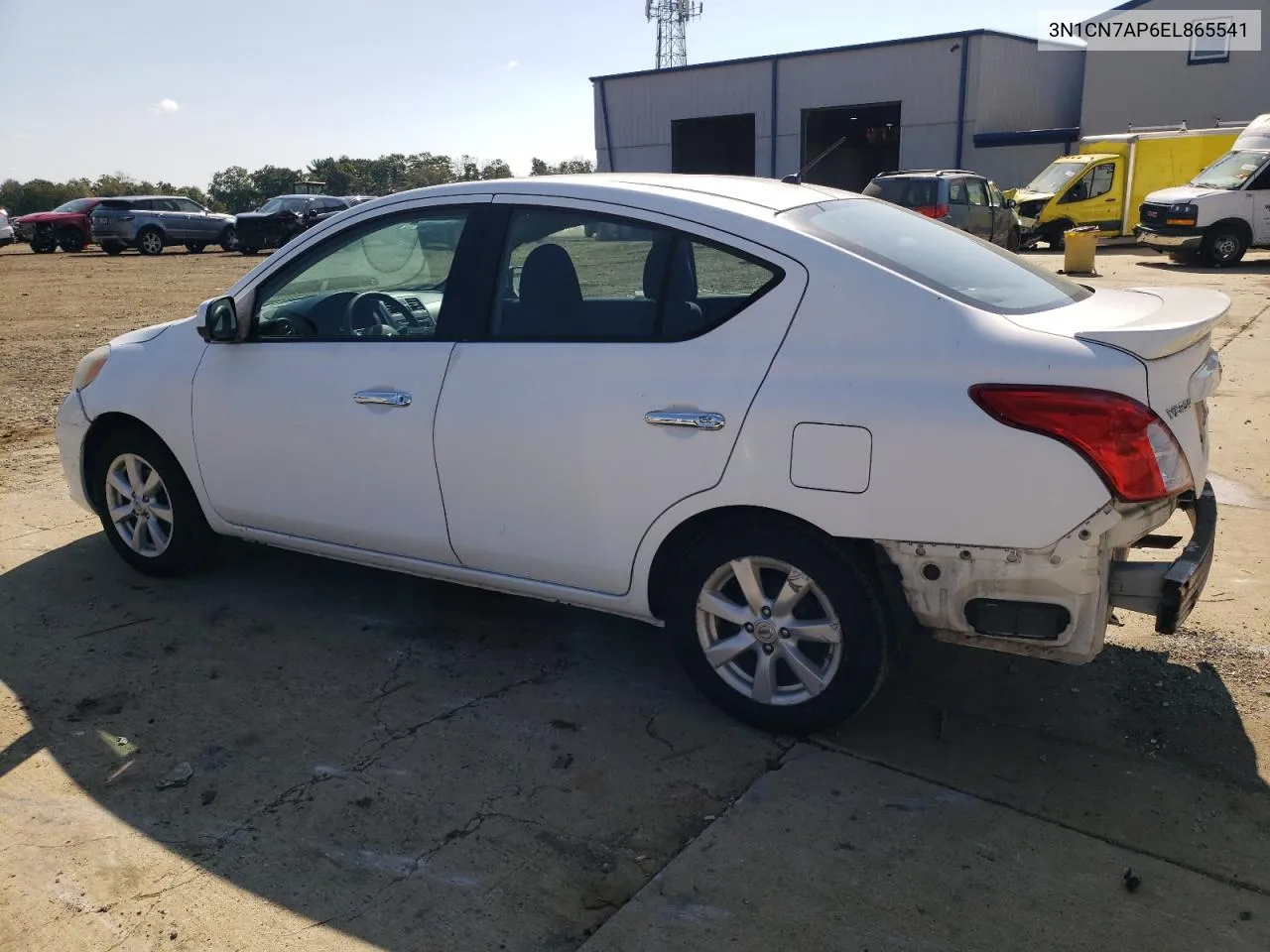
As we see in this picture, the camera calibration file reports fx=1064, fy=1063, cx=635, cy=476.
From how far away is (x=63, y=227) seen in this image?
30.2m

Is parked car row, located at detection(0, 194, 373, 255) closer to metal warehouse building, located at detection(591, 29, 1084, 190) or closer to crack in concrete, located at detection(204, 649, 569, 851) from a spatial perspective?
metal warehouse building, located at detection(591, 29, 1084, 190)

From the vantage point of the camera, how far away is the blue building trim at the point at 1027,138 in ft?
109

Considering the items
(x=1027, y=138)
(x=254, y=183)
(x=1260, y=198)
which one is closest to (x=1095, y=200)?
(x=1260, y=198)

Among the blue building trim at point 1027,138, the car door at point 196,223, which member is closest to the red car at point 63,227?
the car door at point 196,223

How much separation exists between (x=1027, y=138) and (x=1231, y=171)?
14.5 metres

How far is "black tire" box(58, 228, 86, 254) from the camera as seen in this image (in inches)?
1195

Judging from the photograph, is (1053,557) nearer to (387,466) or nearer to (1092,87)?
(387,466)

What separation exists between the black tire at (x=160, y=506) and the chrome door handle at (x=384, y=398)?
1.19 meters

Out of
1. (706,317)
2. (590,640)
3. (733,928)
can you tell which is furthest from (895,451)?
(590,640)

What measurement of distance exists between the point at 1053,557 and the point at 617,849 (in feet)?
4.68

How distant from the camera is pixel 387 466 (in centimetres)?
391

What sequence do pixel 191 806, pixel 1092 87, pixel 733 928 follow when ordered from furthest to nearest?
pixel 1092 87 → pixel 191 806 → pixel 733 928

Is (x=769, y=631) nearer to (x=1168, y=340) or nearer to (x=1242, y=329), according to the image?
Answer: (x=1168, y=340)

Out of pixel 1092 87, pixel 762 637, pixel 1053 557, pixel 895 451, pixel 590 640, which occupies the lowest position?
pixel 590 640
